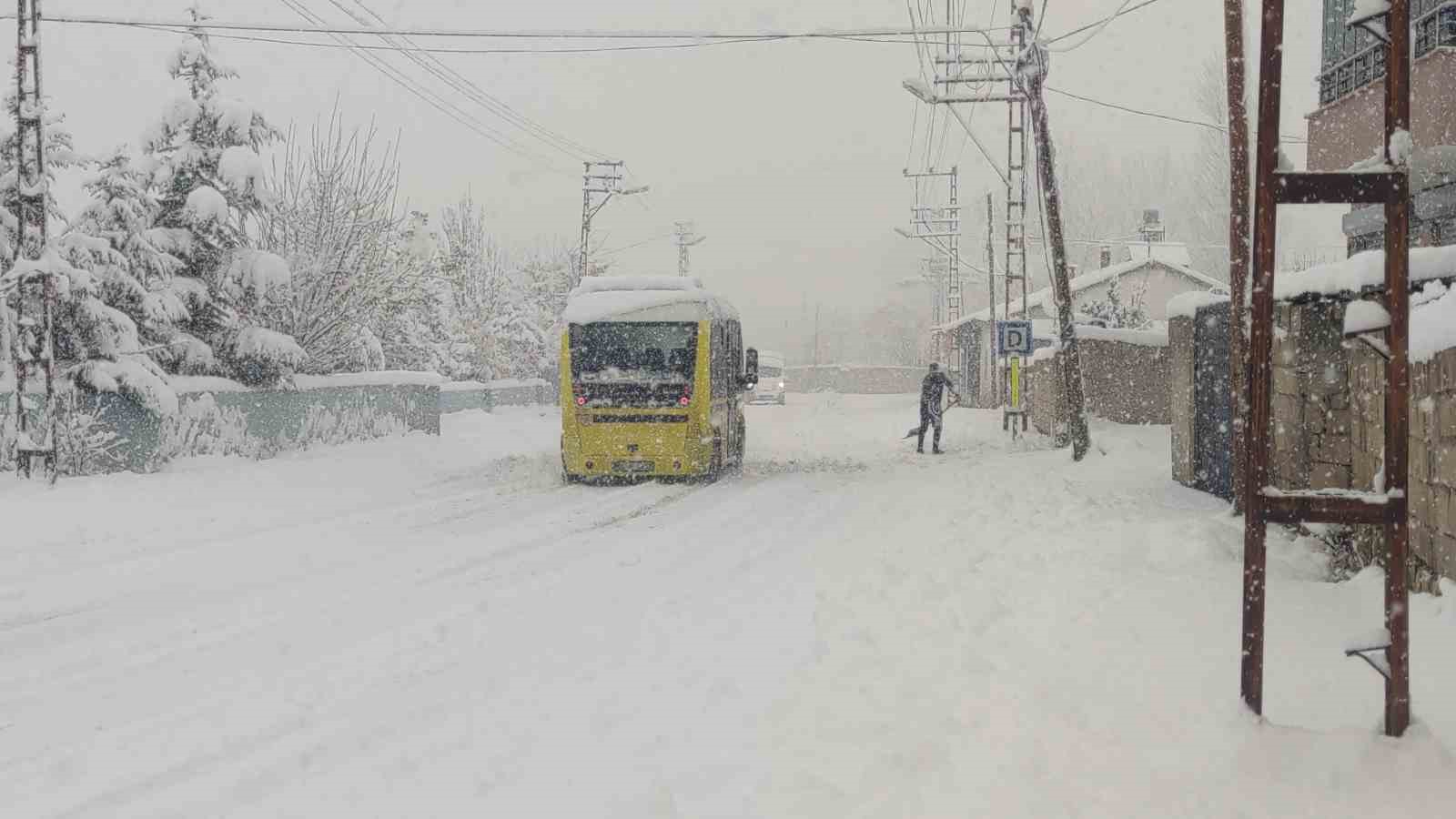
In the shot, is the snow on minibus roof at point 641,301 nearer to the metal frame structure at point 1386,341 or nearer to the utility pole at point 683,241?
the metal frame structure at point 1386,341

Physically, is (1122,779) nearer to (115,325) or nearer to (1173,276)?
(115,325)

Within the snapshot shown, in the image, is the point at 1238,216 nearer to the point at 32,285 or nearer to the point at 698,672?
the point at 698,672

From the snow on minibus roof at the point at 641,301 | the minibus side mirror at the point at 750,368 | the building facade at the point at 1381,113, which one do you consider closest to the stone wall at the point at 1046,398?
the building facade at the point at 1381,113

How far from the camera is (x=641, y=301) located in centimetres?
1666

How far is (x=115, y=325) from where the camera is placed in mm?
15438

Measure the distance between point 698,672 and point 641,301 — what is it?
11464 mm

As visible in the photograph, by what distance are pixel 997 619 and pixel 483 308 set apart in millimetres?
46275

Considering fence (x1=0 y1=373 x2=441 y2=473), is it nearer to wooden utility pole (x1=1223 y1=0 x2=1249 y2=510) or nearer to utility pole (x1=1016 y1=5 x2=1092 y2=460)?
utility pole (x1=1016 y1=5 x2=1092 y2=460)

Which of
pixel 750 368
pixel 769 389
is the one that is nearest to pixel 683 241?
pixel 769 389

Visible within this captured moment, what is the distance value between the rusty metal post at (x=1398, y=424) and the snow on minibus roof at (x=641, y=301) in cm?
1266

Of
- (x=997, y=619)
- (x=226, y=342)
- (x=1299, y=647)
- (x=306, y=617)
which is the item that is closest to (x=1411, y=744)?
(x=1299, y=647)

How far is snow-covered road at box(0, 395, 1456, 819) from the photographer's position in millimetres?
4023

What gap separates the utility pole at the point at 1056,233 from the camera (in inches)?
695

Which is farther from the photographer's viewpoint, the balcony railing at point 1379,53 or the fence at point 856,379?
the fence at point 856,379
